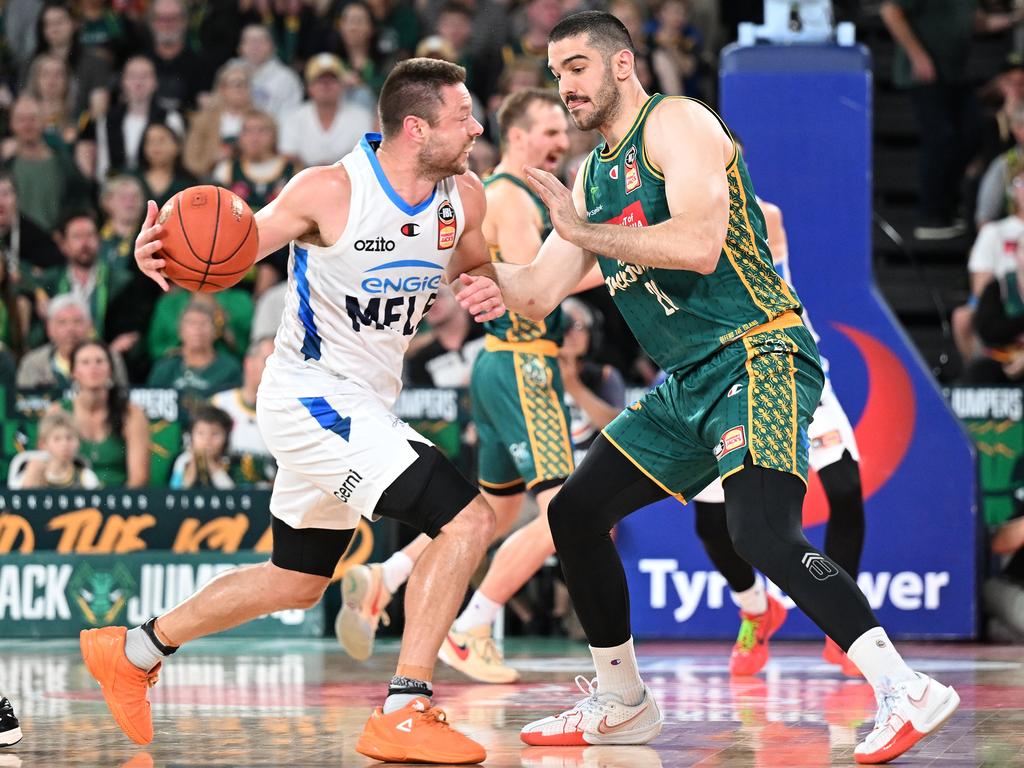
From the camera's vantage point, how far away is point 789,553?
520cm

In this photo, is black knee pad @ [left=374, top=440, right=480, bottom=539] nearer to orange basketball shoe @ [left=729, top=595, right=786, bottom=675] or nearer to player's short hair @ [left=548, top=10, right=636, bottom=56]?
player's short hair @ [left=548, top=10, right=636, bottom=56]

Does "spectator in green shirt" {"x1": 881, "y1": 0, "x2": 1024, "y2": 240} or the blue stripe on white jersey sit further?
"spectator in green shirt" {"x1": 881, "y1": 0, "x2": 1024, "y2": 240}

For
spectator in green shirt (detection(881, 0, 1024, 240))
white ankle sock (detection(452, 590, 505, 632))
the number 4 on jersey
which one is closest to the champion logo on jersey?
the number 4 on jersey

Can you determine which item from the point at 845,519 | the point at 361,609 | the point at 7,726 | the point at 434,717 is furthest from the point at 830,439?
the point at 7,726

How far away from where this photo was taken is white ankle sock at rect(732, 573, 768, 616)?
809cm

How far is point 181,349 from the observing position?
11711mm

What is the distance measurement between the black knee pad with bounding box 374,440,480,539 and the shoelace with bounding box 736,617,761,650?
2.78 meters

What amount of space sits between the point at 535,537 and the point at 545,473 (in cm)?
33

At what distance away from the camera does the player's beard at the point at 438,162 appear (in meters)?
5.84

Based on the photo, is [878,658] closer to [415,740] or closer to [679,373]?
[679,373]

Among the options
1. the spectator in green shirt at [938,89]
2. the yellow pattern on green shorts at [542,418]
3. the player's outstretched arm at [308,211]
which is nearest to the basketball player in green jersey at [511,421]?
the yellow pattern on green shorts at [542,418]

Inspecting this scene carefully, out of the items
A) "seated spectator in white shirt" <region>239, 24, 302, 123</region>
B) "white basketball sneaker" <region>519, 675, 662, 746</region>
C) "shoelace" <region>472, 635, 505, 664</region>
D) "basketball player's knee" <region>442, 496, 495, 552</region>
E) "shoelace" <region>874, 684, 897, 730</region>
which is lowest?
"shoelace" <region>472, 635, 505, 664</region>

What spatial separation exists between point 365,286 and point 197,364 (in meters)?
5.95

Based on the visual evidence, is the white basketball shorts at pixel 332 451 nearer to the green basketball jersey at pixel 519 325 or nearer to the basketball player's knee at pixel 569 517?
the basketball player's knee at pixel 569 517
